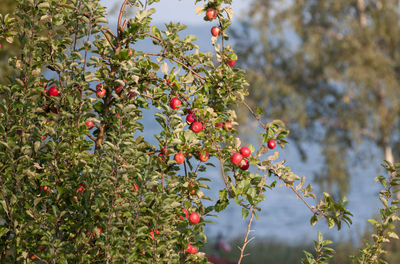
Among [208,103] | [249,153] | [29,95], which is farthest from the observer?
[208,103]

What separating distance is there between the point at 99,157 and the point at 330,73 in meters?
8.22

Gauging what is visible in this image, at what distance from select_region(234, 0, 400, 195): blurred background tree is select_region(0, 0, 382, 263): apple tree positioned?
23.9ft

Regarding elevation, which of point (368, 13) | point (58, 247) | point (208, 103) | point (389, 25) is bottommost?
point (58, 247)

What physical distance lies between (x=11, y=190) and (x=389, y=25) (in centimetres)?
878

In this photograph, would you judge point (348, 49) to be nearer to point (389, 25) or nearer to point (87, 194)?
point (389, 25)

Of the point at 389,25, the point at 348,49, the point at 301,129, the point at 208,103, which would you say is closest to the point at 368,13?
the point at 389,25

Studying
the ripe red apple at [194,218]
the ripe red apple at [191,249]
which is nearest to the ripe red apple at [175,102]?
the ripe red apple at [194,218]

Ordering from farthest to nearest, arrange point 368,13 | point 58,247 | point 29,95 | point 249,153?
point 368,13 → point 249,153 → point 29,95 → point 58,247

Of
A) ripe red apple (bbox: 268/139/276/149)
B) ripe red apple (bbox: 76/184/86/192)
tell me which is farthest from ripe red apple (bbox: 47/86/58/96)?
ripe red apple (bbox: 268/139/276/149)

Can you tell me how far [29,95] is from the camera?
177 cm

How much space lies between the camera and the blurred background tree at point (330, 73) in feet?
29.1

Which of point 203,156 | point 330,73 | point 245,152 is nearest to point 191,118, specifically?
point 203,156

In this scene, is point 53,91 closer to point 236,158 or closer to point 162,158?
point 162,158

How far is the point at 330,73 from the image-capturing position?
363 inches
